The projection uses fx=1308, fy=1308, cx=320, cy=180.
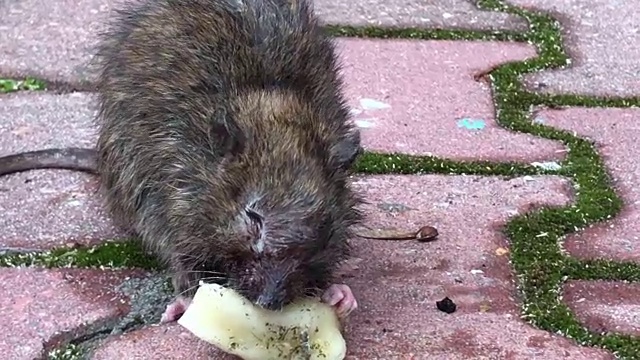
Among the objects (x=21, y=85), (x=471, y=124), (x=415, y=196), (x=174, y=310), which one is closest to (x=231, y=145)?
(x=174, y=310)

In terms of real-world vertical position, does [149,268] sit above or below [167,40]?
below

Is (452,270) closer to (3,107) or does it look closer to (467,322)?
(467,322)

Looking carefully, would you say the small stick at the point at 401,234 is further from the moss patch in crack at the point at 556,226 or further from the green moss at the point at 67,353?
the green moss at the point at 67,353

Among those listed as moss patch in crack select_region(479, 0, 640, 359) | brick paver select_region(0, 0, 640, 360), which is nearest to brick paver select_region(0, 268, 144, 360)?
brick paver select_region(0, 0, 640, 360)

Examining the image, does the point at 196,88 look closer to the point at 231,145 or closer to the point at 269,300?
the point at 231,145

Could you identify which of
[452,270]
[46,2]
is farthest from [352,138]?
[46,2]

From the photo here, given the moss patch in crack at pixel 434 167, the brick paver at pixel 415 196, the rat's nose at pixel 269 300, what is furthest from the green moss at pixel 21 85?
the rat's nose at pixel 269 300
